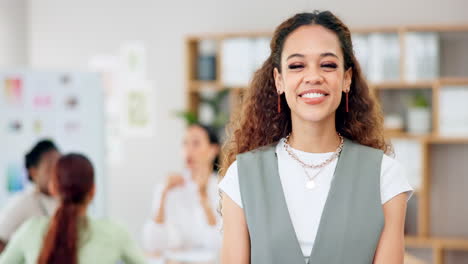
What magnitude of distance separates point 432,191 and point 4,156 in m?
2.88

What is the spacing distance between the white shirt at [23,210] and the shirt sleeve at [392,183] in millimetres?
2084

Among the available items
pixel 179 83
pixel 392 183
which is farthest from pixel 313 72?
pixel 179 83

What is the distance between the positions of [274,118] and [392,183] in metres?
0.28

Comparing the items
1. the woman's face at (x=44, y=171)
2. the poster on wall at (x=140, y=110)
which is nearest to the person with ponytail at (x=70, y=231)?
the woman's face at (x=44, y=171)

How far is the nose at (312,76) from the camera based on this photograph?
1198mm

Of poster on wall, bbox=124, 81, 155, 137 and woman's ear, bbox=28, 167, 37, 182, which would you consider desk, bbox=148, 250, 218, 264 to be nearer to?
woman's ear, bbox=28, 167, 37, 182

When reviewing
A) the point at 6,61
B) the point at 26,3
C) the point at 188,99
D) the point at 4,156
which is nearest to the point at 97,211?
the point at 4,156

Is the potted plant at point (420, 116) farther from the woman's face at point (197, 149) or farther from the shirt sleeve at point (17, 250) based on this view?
the shirt sleeve at point (17, 250)

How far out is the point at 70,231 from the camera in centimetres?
222

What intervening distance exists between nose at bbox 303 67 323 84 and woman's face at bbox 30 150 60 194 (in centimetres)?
201

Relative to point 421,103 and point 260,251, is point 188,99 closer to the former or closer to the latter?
point 421,103

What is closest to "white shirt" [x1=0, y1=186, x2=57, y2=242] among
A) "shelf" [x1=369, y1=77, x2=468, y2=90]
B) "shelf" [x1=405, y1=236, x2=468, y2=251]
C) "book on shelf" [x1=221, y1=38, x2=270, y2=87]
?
"book on shelf" [x1=221, y1=38, x2=270, y2=87]

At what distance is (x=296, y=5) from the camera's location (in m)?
5.13

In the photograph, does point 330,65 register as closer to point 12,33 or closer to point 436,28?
point 436,28
